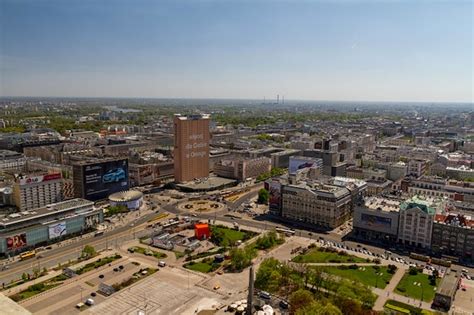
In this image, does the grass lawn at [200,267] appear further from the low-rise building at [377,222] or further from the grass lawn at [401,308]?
the low-rise building at [377,222]

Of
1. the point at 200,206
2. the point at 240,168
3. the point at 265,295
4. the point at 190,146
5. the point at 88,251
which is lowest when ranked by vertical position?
the point at 265,295

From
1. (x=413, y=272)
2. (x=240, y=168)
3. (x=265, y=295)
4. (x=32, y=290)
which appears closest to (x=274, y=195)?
(x=240, y=168)

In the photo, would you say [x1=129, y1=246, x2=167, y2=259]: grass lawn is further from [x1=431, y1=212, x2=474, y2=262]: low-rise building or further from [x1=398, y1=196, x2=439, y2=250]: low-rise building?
[x1=431, y1=212, x2=474, y2=262]: low-rise building

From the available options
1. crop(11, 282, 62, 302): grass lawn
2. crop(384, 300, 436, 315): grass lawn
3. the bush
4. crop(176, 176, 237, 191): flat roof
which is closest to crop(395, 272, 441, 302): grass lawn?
the bush

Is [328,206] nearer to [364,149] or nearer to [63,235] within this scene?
[63,235]

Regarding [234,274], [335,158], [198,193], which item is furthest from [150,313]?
[335,158]

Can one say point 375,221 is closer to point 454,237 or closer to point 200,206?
point 454,237
